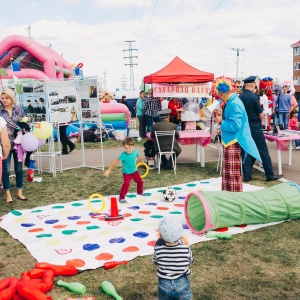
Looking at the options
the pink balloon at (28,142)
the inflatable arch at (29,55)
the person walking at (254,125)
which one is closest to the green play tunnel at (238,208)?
the person walking at (254,125)

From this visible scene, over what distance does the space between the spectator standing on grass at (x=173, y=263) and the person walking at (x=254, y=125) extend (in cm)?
482

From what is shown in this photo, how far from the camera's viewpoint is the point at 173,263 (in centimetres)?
289

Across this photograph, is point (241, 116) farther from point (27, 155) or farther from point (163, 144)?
point (27, 155)

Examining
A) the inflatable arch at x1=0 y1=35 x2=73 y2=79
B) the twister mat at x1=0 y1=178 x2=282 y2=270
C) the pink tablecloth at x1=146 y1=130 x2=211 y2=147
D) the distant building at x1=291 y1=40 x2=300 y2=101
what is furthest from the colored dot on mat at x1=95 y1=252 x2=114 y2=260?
the distant building at x1=291 y1=40 x2=300 y2=101

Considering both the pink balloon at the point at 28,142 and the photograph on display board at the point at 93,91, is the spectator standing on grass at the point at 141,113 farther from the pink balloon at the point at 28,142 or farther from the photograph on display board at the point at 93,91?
the pink balloon at the point at 28,142

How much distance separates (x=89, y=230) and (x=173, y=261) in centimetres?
257

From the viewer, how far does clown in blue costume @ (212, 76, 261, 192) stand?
5.73 metres

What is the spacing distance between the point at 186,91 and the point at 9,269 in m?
8.17

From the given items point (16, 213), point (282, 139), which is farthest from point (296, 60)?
point (16, 213)

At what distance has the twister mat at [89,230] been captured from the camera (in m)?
4.41

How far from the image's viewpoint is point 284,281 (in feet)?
12.1

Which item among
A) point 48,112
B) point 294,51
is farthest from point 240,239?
point 294,51

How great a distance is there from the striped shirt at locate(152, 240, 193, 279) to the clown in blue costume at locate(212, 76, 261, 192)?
318cm

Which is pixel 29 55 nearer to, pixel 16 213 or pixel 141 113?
pixel 141 113
